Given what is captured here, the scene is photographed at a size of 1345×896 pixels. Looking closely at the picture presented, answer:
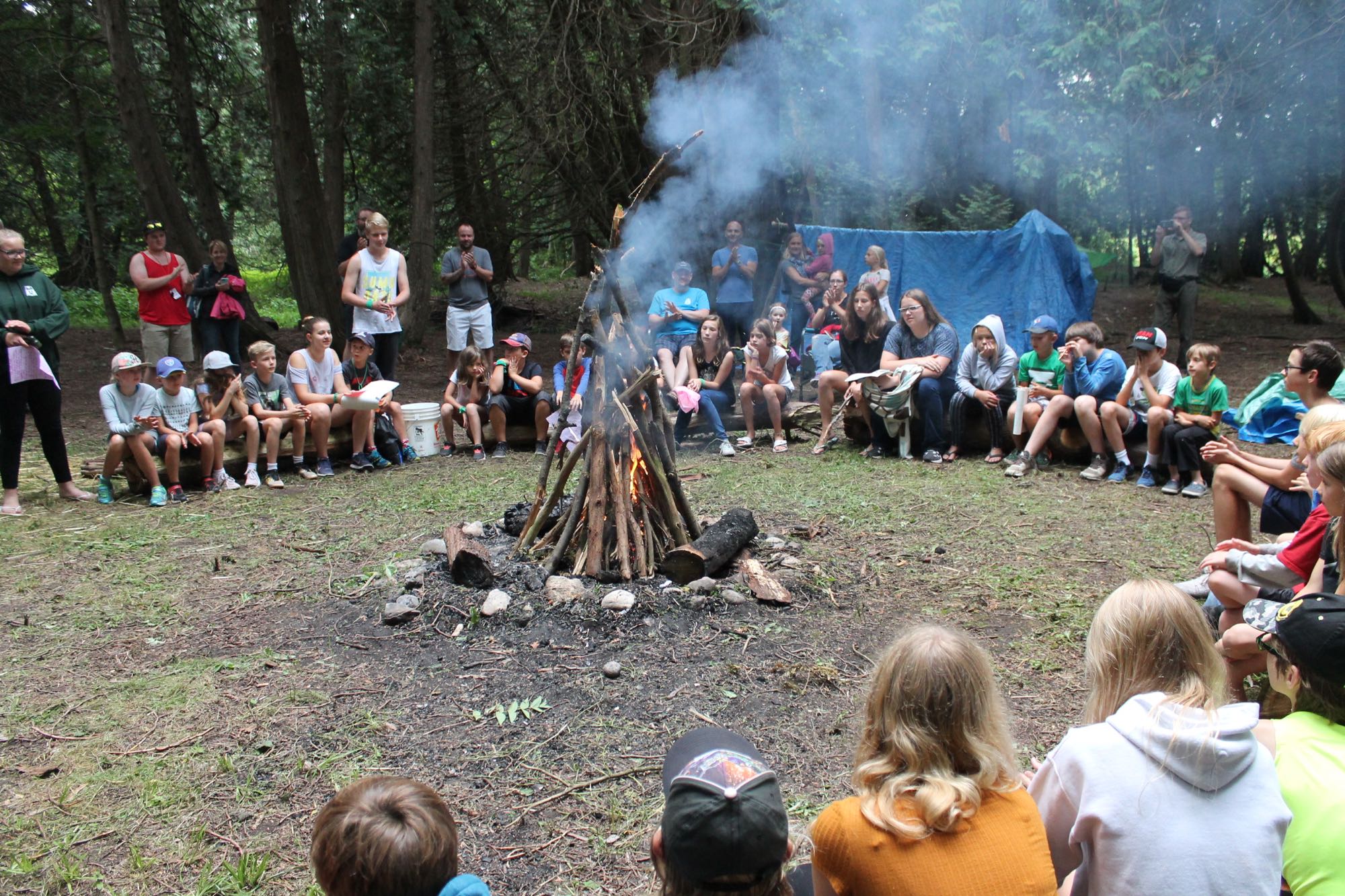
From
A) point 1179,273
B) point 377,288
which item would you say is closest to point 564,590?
point 377,288

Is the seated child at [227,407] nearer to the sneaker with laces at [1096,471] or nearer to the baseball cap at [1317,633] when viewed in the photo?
the sneaker with laces at [1096,471]

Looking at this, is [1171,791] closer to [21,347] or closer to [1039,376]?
[1039,376]

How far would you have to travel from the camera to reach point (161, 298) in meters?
9.19

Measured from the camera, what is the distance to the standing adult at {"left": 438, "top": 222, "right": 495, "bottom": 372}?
9.73 m

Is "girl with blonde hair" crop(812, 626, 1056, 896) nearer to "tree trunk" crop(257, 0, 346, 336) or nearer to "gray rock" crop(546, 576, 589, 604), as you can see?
"gray rock" crop(546, 576, 589, 604)

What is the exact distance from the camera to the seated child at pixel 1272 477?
4371 millimetres

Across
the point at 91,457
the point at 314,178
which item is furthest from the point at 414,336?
the point at 91,457

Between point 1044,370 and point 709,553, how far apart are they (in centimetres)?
419

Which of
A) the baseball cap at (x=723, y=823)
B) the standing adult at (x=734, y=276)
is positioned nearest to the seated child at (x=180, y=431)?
the standing adult at (x=734, y=276)

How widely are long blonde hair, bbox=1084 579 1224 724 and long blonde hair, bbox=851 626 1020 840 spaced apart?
410 mm

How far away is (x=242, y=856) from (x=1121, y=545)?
15.6 feet

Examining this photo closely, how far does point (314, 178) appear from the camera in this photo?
477 inches

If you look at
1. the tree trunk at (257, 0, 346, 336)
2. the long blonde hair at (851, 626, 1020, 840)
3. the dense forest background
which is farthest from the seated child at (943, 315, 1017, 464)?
the tree trunk at (257, 0, 346, 336)

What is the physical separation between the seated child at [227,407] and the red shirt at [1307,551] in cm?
689
